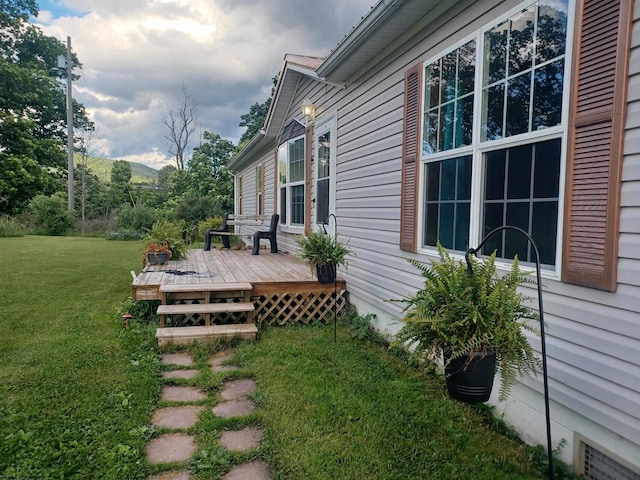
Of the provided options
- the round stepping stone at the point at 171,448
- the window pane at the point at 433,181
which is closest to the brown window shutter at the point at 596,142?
the window pane at the point at 433,181

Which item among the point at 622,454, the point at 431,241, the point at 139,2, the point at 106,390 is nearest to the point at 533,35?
the point at 431,241

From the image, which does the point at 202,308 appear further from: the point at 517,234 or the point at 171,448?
the point at 517,234

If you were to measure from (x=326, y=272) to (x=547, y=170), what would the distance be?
2.92 meters

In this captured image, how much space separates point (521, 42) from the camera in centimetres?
241

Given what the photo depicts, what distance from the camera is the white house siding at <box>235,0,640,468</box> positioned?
177cm

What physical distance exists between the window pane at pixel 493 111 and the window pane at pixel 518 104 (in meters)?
0.07

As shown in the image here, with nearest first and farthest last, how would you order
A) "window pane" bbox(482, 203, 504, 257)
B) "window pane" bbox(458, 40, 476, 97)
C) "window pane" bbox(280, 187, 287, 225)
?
1. "window pane" bbox(482, 203, 504, 257)
2. "window pane" bbox(458, 40, 476, 97)
3. "window pane" bbox(280, 187, 287, 225)

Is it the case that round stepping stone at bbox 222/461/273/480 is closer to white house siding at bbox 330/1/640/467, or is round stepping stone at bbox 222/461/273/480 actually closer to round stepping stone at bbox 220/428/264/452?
round stepping stone at bbox 220/428/264/452

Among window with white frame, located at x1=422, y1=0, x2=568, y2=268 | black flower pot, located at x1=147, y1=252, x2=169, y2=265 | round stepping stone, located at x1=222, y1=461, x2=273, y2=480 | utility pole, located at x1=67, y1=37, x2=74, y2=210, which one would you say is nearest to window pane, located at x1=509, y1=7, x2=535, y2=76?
window with white frame, located at x1=422, y1=0, x2=568, y2=268

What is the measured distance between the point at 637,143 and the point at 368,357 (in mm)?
2613

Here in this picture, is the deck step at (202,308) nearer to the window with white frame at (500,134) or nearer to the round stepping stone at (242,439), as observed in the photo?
the round stepping stone at (242,439)

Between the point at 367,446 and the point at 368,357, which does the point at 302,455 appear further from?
the point at 368,357

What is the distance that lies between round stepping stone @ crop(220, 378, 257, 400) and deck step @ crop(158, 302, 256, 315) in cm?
118

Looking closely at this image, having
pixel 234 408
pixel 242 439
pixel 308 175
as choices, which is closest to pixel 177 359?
pixel 234 408
